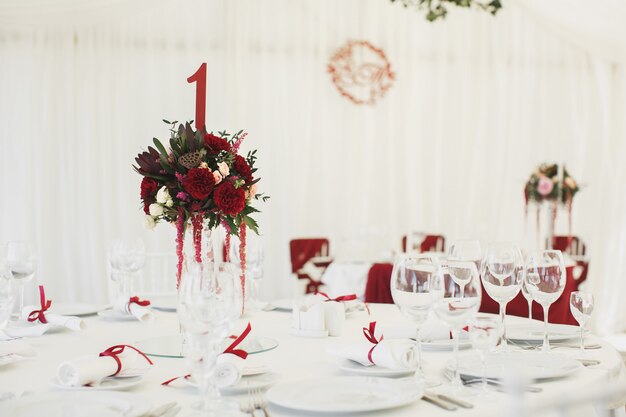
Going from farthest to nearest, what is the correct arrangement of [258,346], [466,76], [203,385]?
1. [466,76]
2. [258,346]
3. [203,385]

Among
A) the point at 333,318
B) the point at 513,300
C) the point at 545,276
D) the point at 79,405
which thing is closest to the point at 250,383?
the point at 79,405

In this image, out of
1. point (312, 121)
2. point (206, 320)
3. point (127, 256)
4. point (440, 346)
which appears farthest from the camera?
point (312, 121)

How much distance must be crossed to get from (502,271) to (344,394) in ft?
1.98

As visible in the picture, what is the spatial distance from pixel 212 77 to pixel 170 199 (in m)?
4.97

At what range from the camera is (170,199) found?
2105 mm

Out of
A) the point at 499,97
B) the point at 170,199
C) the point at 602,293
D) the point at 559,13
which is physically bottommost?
the point at 602,293

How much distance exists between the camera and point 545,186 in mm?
6324

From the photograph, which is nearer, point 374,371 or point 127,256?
point 374,371

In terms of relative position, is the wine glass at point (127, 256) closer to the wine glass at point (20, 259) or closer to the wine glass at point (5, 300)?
the wine glass at point (20, 259)

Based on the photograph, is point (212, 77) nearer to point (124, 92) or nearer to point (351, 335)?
point (124, 92)

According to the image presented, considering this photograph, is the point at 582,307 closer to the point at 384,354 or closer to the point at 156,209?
the point at 384,354

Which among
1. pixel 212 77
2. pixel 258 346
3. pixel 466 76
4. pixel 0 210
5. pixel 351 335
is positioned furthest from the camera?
pixel 466 76

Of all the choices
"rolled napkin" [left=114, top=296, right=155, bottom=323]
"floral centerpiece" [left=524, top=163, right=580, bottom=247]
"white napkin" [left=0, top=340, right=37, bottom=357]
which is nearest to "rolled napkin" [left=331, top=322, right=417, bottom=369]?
"white napkin" [left=0, top=340, right=37, bottom=357]

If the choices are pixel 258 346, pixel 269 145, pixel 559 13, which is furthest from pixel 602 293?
pixel 258 346
